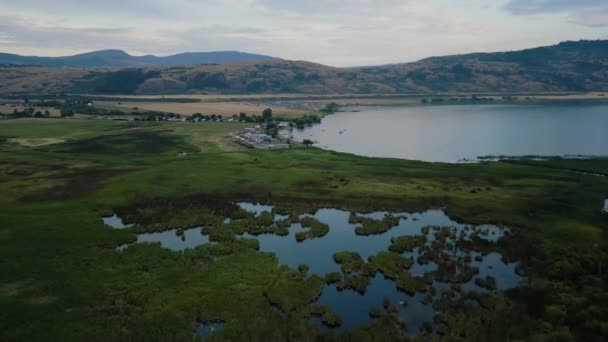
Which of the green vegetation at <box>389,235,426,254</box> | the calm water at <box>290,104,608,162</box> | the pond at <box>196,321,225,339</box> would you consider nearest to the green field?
the pond at <box>196,321,225,339</box>

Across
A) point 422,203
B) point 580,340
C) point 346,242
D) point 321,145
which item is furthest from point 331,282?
point 321,145

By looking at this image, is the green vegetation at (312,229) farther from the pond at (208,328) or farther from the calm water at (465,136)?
the calm water at (465,136)

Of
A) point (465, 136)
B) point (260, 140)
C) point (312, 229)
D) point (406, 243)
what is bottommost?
point (312, 229)

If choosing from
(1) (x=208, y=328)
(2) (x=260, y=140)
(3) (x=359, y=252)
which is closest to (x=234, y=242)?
(3) (x=359, y=252)

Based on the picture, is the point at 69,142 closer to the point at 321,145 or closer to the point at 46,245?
the point at 321,145

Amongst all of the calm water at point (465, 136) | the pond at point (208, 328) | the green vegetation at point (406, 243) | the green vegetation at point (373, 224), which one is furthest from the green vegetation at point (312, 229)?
the calm water at point (465, 136)

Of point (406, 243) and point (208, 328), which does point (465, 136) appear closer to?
point (406, 243)
